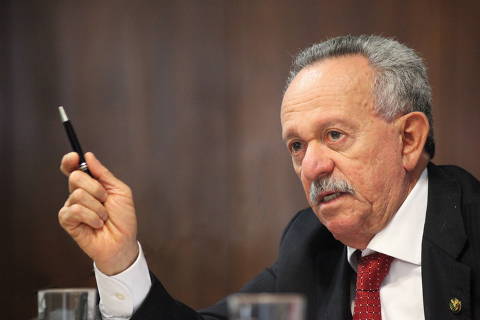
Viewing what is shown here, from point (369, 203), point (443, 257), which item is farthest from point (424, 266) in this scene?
point (369, 203)

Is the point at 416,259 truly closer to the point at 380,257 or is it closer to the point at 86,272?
the point at 380,257

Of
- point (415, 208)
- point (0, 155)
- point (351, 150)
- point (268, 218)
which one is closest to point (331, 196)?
point (351, 150)

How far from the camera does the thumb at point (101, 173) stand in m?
1.54

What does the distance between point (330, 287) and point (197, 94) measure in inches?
52.8

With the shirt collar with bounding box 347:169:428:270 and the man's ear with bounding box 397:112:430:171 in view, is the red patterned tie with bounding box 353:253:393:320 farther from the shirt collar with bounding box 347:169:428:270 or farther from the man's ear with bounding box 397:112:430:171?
the man's ear with bounding box 397:112:430:171

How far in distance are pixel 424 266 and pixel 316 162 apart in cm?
38

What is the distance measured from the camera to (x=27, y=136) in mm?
3094

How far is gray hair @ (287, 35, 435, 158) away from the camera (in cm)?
183

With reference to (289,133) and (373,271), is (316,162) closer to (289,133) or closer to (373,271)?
(289,133)

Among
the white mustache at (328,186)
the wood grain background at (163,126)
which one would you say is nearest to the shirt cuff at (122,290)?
the white mustache at (328,186)

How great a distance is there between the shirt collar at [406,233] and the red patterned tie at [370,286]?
3 centimetres

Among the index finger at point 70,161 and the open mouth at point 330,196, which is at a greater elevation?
the index finger at point 70,161

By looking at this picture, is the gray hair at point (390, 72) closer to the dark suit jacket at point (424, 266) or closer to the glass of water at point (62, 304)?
the dark suit jacket at point (424, 266)

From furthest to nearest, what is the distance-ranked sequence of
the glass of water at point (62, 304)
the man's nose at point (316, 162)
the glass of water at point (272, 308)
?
the man's nose at point (316, 162)
the glass of water at point (62, 304)
the glass of water at point (272, 308)
